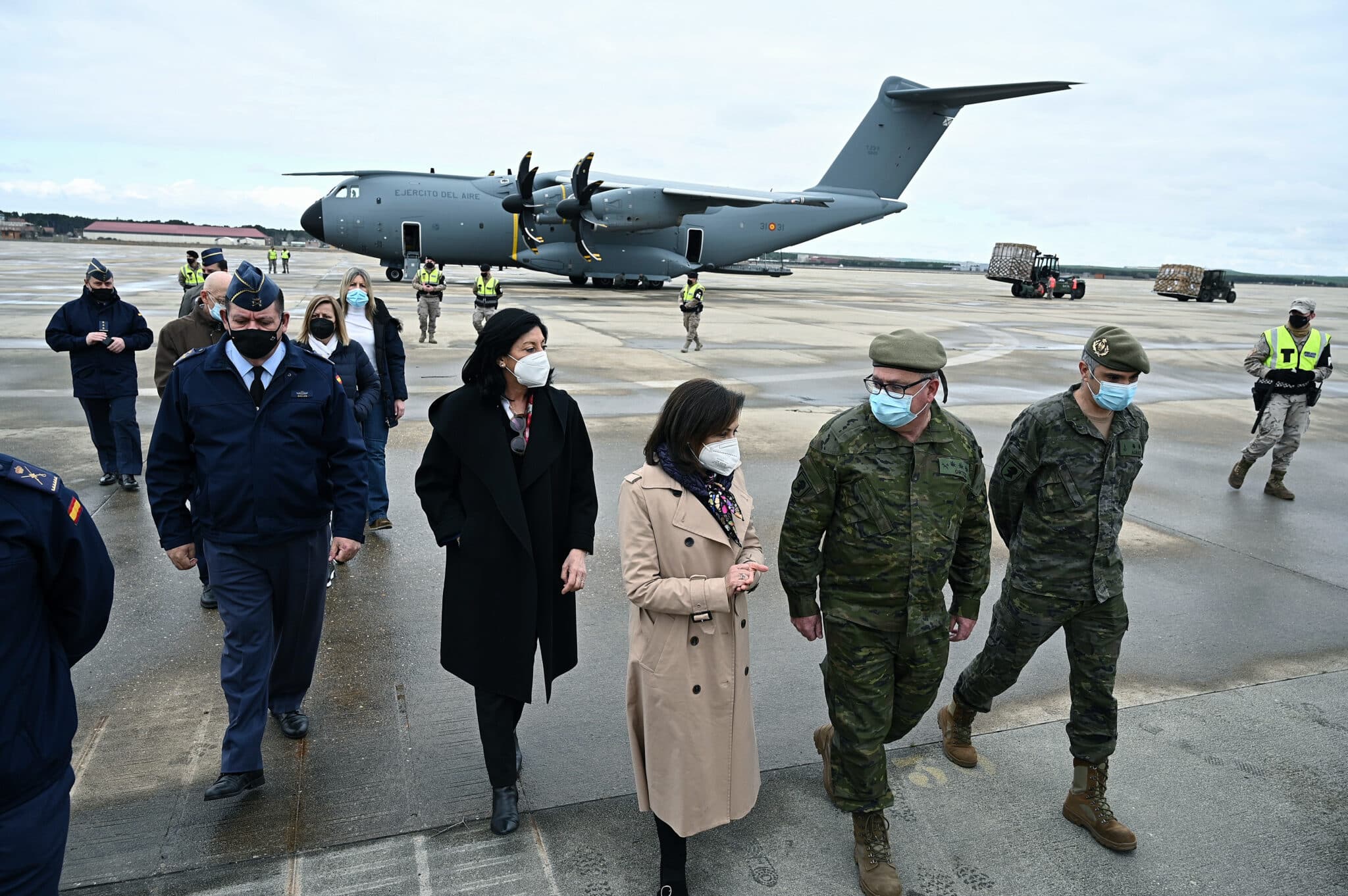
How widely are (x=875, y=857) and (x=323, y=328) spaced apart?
15.1 ft

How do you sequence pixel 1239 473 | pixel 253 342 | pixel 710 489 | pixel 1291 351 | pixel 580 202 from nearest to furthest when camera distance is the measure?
pixel 710 489 → pixel 253 342 → pixel 1291 351 → pixel 1239 473 → pixel 580 202

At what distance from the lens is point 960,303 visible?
3450 cm

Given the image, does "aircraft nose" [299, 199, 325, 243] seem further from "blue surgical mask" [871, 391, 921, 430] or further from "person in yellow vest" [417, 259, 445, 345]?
"blue surgical mask" [871, 391, 921, 430]

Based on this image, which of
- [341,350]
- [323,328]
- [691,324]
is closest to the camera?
[323,328]

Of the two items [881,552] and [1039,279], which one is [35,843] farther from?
[1039,279]

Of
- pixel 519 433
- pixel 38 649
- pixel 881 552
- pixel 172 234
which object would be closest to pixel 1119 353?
pixel 881 552

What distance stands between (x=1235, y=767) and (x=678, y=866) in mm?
2697

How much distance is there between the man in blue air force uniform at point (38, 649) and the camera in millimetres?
1977

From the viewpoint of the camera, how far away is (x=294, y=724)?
3699 millimetres

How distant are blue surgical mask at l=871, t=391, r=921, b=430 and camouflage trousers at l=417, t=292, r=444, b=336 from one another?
43.5 ft

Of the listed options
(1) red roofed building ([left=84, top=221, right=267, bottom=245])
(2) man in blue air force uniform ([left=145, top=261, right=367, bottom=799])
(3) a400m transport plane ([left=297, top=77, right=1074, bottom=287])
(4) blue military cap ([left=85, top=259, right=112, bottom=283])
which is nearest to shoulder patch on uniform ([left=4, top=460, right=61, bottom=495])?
(2) man in blue air force uniform ([left=145, top=261, right=367, bottom=799])

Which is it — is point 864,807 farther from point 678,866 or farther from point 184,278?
point 184,278

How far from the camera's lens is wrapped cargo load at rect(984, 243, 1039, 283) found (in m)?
46.1

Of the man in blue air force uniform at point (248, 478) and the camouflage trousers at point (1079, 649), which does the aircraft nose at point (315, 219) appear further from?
the camouflage trousers at point (1079, 649)
